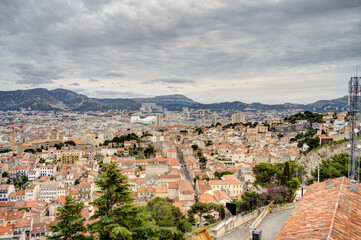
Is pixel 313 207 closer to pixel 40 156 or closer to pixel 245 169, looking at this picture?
pixel 245 169

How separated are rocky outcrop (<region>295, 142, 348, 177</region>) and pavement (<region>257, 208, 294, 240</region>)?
19.7 m

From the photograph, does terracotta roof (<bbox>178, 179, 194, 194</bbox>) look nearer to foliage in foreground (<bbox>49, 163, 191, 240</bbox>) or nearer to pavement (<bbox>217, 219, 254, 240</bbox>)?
pavement (<bbox>217, 219, 254, 240</bbox>)

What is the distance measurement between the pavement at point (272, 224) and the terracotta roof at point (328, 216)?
5.42 feet

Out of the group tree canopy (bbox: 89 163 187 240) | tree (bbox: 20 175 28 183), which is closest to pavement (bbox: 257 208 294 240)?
tree canopy (bbox: 89 163 187 240)

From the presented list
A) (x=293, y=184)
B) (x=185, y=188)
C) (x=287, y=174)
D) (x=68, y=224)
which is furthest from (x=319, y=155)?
(x=68, y=224)

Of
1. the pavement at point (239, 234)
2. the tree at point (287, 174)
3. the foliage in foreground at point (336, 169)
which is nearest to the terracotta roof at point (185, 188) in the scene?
the tree at point (287, 174)

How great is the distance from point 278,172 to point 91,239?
46.1ft

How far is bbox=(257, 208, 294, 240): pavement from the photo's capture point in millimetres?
7563

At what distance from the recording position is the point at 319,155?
2777 centimetres

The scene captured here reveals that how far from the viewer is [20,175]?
4103cm

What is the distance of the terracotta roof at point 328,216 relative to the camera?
4418 mm

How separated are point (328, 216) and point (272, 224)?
12.9 ft

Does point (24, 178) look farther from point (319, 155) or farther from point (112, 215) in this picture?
point (319, 155)

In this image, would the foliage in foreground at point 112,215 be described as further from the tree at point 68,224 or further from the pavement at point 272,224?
the pavement at point 272,224
